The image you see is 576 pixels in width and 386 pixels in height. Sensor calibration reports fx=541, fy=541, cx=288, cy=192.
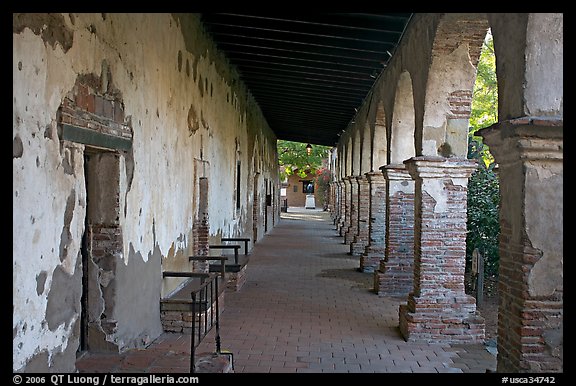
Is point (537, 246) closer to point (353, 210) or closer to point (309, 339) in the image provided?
point (309, 339)

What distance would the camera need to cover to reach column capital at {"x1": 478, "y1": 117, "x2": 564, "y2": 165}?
13.4 feet

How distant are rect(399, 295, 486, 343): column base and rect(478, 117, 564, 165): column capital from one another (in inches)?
146

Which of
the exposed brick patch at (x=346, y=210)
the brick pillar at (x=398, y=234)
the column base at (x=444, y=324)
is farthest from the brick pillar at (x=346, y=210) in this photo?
the column base at (x=444, y=324)

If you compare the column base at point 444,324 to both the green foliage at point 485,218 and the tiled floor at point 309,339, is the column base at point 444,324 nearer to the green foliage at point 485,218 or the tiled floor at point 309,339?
the tiled floor at point 309,339

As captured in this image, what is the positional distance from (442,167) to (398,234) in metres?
3.10

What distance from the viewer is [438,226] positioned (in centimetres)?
775

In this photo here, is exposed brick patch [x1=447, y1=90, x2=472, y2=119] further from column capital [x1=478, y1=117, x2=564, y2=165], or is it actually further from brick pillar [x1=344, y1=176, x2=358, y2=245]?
brick pillar [x1=344, y1=176, x2=358, y2=245]

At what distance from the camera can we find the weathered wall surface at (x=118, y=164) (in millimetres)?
3895

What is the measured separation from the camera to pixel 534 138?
4160mm

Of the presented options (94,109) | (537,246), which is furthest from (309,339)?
(94,109)

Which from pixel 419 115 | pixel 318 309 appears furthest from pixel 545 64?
pixel 318 309

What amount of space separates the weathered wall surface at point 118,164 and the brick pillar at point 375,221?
445 centimetres
